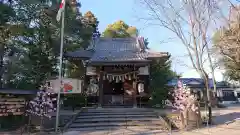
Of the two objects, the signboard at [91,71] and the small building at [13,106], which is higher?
the signboard at [91,71]

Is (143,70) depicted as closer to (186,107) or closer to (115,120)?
(115,120)

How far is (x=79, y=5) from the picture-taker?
84.5ft

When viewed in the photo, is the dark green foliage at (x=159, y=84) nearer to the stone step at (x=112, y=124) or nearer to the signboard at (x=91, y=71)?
the signboard at (x=91, y=71)

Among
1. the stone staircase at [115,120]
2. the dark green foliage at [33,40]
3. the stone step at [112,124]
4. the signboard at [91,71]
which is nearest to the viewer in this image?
the stone staircase at [115,120]

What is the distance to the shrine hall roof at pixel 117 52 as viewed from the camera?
15.4m

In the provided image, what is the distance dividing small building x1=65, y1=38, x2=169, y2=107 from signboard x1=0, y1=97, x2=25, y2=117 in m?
5.20

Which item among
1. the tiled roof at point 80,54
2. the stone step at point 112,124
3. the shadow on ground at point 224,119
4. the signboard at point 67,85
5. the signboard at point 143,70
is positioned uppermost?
the tiled roof at point 80,54

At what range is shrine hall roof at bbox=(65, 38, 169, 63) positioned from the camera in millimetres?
15436

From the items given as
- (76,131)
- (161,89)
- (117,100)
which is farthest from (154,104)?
(76,131)

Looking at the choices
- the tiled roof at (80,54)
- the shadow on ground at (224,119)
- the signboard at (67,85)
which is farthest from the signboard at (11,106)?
the shadow on ground at (224,119)

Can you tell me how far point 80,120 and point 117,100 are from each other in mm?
5265

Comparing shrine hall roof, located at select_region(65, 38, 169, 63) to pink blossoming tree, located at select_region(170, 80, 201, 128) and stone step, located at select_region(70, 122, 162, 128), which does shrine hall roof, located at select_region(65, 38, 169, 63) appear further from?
stone step, located at select_region(70, 122, 162, 128)

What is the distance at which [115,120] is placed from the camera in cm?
1227

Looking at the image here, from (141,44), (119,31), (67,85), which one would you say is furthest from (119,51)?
(119,31)
